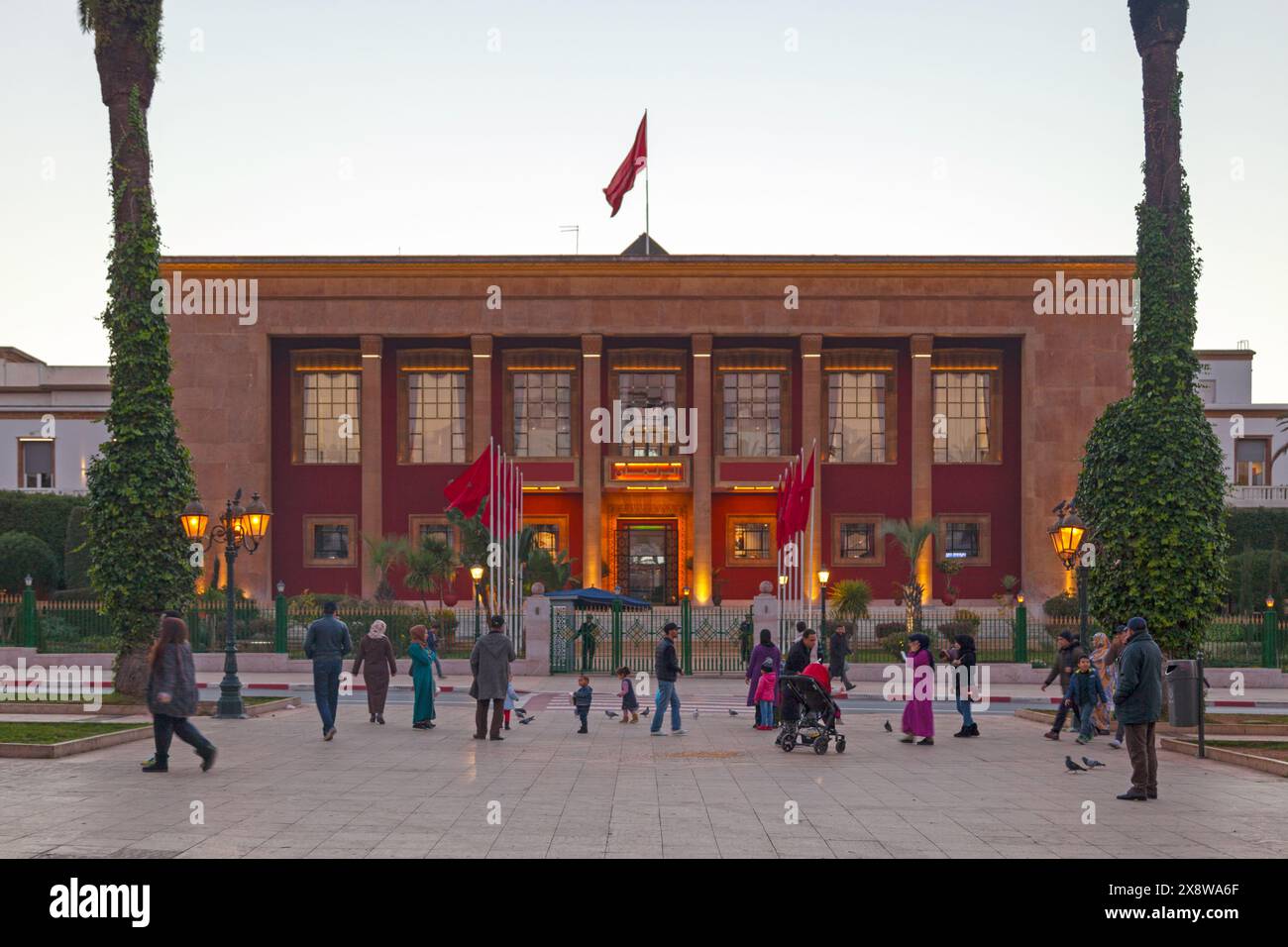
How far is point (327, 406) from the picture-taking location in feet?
175

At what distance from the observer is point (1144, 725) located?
13039 mm

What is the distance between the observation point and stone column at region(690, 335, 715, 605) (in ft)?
167

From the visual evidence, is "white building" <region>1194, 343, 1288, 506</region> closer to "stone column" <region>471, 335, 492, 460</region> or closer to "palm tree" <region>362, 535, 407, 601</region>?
Result: "stone column" <region>471, 335, 492, 460</region>

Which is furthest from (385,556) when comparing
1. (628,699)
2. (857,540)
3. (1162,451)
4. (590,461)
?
(1162,451)

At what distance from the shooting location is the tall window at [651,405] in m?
52.3

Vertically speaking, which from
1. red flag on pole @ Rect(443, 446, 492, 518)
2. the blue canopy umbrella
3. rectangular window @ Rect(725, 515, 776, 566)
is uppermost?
red flag on pole @ Rect(443, 446, 492, 518)

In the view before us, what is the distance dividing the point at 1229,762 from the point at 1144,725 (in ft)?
14.4

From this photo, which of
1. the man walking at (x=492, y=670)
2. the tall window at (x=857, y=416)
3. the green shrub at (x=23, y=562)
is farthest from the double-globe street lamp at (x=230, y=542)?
the tall window at (x=857, y=416)

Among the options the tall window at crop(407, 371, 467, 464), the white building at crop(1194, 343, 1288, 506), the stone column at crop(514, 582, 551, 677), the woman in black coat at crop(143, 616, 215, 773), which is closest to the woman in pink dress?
the woman in black coat at crop(143, 616, 215, 773)

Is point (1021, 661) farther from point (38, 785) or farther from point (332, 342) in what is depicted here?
point (332, 342)

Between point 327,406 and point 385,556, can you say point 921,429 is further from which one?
point 327,406

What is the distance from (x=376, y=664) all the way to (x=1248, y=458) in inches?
2196

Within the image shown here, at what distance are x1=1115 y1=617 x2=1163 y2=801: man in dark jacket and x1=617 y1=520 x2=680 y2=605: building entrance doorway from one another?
133 feet

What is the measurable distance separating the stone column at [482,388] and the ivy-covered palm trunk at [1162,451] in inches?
1248
